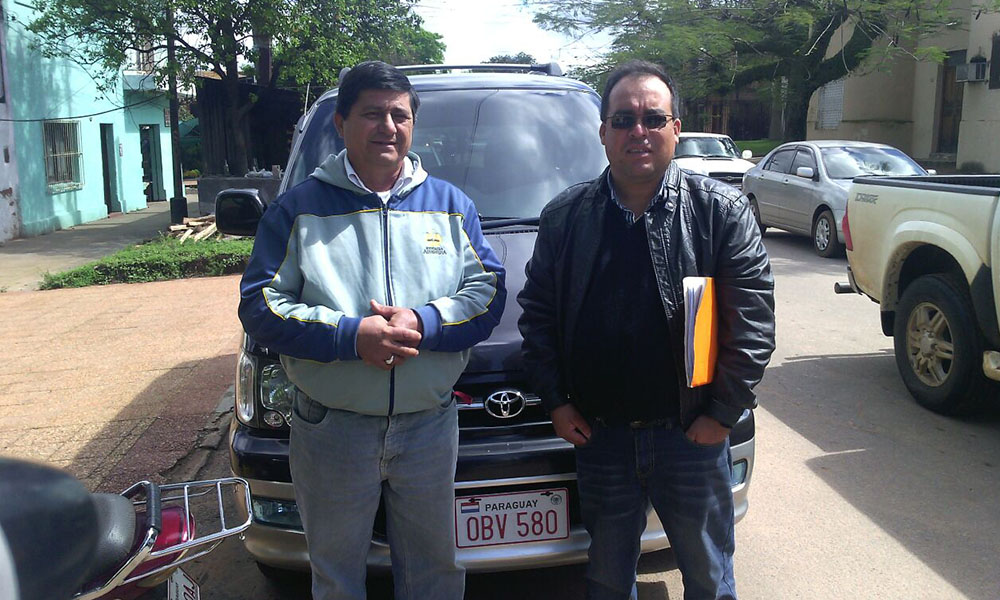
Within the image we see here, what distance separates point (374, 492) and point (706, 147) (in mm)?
16545

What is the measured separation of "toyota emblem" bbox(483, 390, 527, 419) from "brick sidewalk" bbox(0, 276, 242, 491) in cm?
248

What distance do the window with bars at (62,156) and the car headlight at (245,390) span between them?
16929 millimetres

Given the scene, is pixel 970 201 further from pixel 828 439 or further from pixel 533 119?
pixel 533 119

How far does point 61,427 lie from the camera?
17.2 ft

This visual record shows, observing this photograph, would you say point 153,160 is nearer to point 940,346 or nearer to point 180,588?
point 940,346

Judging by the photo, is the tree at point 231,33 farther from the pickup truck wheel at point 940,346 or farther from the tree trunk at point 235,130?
the pickup truck wheel at point 940,346

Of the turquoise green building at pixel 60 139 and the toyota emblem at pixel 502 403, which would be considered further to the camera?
the turquoise green building at pixel 60 139

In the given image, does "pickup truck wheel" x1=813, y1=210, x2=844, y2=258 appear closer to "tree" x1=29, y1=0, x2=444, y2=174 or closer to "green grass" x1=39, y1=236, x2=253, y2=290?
"green grass" x1=39, y1=236, x2=253, y2=290

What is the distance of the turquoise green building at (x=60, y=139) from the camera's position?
15844 mm

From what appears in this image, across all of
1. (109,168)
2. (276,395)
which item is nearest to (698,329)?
(276,395)

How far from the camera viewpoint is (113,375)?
21.0 feet

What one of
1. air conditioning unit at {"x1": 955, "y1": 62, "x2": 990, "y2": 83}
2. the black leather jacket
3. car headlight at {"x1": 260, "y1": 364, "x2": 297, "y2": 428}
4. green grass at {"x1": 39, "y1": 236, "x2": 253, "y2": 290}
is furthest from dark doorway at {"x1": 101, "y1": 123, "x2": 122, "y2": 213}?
the black leather jacket

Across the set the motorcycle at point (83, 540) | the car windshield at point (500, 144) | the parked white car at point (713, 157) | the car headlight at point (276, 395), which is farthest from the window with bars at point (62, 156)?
the motorcycle at point (83, 540)

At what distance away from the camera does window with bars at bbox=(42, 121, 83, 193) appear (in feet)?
58.2
